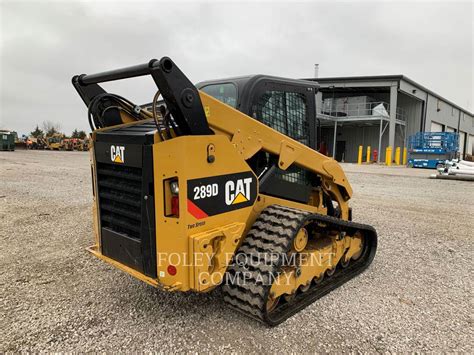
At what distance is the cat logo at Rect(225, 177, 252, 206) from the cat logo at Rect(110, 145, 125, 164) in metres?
0.93

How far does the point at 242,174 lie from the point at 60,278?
2.61m

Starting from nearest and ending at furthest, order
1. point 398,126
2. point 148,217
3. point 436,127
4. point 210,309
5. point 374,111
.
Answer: point 148,217 < point 210,309 < point 374,111 < point 398,126 < point 436,127

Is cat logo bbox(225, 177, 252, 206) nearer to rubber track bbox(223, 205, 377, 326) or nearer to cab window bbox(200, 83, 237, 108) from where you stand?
Result: rubber track bbox(223, 205, 377, 326)

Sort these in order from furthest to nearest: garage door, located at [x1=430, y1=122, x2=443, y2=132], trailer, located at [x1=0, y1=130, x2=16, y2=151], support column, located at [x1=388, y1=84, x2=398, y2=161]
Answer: garage door, located at [x1=430, y1=122, x2=443, y2=132] < trailer, located at [x1=0, y1=130, x2=16, y2=151] < support column, located at [x1=388, y1=84, x2=398, y2=161]

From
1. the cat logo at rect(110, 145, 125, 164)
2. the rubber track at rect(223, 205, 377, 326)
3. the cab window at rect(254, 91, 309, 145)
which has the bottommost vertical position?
the rubber track at rect(223, 205, 377, 326)

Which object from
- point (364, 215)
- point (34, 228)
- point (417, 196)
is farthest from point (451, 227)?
point (34, 228)

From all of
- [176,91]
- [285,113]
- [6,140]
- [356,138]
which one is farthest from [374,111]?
[6,140]

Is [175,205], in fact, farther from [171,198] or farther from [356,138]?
[356,138]

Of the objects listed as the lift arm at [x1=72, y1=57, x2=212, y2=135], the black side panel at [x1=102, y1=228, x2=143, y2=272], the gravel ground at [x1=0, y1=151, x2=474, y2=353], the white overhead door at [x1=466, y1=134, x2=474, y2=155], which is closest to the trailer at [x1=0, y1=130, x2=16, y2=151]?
the gravel ground at [x1=0, y1=151, x2=474, y2=353]

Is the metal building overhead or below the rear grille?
overhead

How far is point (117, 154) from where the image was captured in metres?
2.99

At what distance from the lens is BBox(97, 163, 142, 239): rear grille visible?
2.92 metres

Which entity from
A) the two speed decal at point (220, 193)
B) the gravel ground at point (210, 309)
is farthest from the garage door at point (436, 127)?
the two speed decal at point (220, 193)

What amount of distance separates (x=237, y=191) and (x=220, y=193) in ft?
0.69
